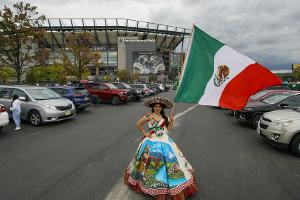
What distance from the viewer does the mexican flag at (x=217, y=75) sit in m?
3.80

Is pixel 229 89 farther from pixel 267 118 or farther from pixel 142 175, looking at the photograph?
pixel 267 118

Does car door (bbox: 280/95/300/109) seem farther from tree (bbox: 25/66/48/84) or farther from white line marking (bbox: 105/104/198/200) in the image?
tree (bbox: 25/66/48/84)

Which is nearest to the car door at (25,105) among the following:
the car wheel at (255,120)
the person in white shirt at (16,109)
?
the person in white shirt at (16,109)

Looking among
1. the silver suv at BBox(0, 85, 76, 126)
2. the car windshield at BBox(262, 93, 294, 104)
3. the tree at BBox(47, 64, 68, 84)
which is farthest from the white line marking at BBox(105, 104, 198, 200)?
the tree at BBox(47, 64, 68, 84)

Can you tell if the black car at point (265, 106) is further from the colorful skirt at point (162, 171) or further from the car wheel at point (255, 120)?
the colorful skirt at point (162, 171)

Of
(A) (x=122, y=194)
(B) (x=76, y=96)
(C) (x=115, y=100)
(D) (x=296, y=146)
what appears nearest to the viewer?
(A) (x=122, y=194)

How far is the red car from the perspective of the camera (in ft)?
61.2

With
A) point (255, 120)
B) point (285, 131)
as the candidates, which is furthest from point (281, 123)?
point (255, 120)

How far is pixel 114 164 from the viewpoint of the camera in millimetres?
5180

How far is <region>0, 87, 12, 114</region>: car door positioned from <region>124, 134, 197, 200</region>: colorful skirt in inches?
353

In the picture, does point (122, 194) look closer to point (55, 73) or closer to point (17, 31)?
point (17, 31)

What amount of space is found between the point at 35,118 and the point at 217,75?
27.1 ft

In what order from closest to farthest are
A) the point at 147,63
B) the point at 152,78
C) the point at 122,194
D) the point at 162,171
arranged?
the point at 162,171 → the point at 122,194 → the point at 152,78 → the point at 147,63

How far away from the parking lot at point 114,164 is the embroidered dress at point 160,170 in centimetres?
30
